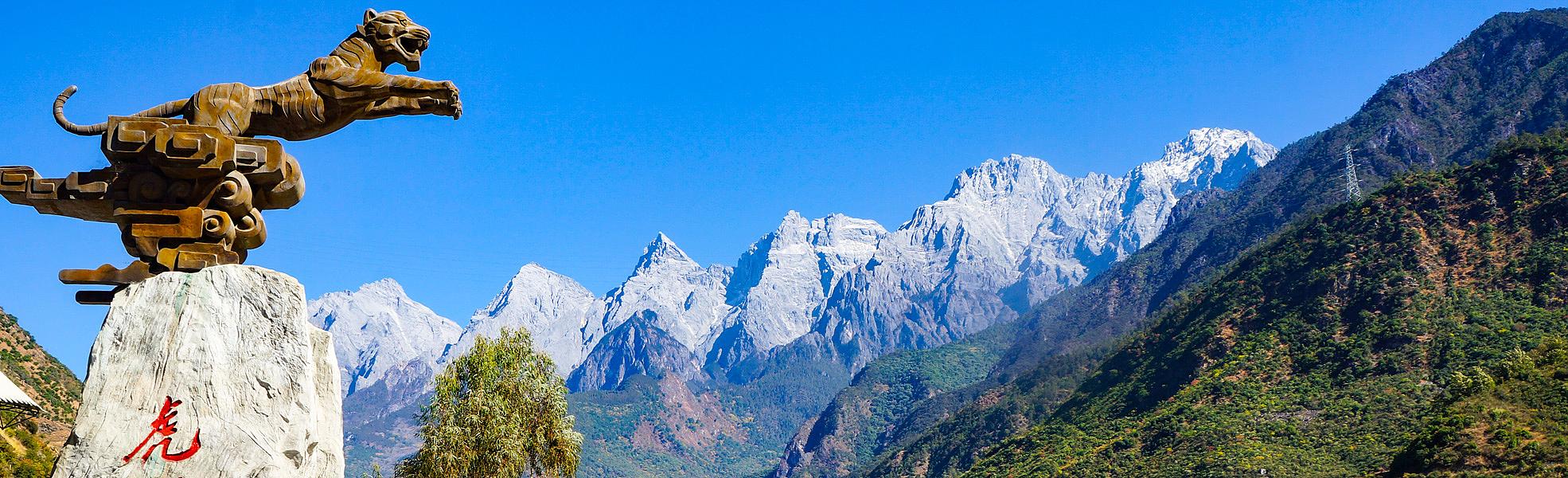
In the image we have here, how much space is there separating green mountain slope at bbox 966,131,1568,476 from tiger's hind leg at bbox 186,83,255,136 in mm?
55077

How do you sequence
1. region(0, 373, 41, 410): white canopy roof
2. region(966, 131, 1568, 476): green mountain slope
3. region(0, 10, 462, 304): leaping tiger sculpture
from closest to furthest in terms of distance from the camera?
region(0, 10, 462, 304): leaping tiger sculpture
region(0, 373, 41, 410): white canopy roof
region(966, 131, 1568, 476): green mountain slope

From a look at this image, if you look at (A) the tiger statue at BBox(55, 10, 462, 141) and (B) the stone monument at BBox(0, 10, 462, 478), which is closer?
(B) the stone monument at BBox(0, 10, 462, 478)

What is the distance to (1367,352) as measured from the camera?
256ft

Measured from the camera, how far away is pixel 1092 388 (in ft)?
364

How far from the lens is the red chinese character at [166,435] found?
6.14 m

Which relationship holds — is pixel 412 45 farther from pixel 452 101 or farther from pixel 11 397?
pixel 11 397

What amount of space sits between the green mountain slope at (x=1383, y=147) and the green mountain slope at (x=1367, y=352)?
39193 mm

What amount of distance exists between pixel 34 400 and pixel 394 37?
123ft

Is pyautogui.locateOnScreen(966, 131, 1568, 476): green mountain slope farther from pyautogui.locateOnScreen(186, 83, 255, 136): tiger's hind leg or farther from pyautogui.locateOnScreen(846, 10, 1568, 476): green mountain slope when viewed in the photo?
pyautogui.locateOnScreen(186, 83, 255, 136): tiger's hind leg

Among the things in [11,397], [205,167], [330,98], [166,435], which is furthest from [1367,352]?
[166,435]

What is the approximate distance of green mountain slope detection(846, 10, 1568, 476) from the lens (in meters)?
141

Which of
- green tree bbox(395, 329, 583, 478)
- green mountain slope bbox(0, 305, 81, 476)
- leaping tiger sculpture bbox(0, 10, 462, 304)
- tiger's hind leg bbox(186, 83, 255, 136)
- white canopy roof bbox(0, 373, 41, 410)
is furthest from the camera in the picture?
green mountain slope bbox(0, 305, 81, 476)


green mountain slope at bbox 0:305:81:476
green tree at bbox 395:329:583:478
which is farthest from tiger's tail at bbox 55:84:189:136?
green mountain slope at bbox 0:305:81:476

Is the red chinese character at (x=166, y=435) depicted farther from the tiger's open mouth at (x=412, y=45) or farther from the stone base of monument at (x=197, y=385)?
the tiger's open mouth at (x=412, y=45)
